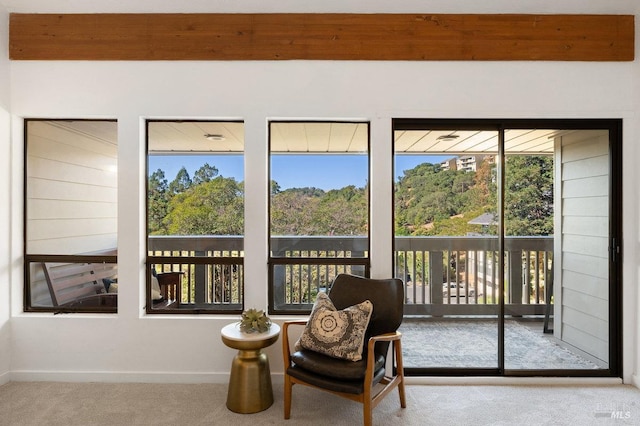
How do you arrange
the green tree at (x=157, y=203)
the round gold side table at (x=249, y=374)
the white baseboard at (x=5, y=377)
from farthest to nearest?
1. the green tree at (x=157, y=203)
2. the white baseboard at (x=5, y=377)
3. the round gold side table at (x=249, y=374)

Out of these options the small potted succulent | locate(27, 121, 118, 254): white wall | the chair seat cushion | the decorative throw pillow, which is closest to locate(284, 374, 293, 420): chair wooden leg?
the chair seat cushion

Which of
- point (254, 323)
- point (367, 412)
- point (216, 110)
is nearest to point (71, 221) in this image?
point (216, 110)

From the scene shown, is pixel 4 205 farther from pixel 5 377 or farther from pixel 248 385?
pixel 248 385

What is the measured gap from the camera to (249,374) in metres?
2.46

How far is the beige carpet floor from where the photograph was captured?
2.35 m

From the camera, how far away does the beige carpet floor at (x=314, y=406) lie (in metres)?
2.35

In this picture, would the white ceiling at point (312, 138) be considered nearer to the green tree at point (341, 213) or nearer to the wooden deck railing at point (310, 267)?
the green tree at point (341, 213)

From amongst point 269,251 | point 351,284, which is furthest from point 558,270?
point 269,251

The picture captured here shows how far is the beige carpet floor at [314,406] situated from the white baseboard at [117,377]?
0.05m

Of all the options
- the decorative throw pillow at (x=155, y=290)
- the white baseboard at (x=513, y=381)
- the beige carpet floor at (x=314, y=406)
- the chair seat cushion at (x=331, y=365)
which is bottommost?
the beige carpet floor at (x=314, y=406)

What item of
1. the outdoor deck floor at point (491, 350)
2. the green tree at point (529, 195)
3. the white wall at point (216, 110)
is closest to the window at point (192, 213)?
the white wall at point (216, 110)

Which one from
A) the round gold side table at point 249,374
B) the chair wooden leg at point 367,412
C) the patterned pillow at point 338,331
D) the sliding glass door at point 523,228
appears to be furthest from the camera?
the sliding glass door at point 523,228

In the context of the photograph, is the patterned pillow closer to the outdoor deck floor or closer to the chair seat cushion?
the chair seat cushion

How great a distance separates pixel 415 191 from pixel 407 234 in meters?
0.37
